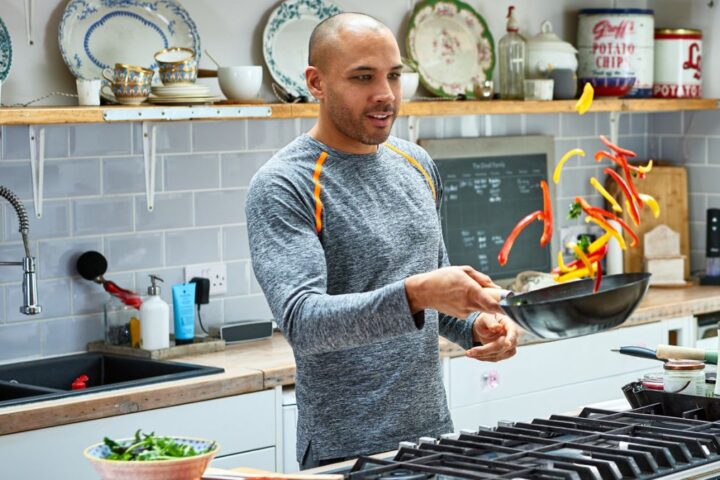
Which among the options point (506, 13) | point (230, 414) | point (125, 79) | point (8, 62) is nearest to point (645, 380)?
point (230, 414)

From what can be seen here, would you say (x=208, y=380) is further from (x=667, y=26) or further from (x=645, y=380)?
(x=667, y=26)

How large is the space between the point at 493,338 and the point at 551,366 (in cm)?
185

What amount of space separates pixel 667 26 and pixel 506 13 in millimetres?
876

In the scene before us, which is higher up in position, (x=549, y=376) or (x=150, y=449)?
(x=150, y=449)

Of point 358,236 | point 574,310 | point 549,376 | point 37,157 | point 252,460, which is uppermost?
point 37,157

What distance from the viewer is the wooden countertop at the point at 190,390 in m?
3.16

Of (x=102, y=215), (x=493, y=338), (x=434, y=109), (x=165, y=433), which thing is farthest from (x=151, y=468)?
(x=434, y=109)

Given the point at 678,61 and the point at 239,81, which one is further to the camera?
the point at 678,61

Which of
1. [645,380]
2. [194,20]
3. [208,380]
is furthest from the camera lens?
[194,20]

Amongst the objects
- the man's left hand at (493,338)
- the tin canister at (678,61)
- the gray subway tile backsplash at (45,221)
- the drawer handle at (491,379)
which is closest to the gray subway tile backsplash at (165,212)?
the gray subway tile backsplash at (45,221)

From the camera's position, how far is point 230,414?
354cm

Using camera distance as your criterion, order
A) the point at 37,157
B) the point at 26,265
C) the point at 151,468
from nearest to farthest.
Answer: the point at 151,468 → the point at 26,265 → the point at 37,157

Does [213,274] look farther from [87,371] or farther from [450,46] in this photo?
[450,46]

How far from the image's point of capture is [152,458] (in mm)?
1957
